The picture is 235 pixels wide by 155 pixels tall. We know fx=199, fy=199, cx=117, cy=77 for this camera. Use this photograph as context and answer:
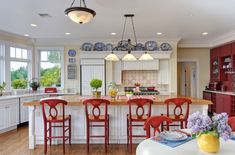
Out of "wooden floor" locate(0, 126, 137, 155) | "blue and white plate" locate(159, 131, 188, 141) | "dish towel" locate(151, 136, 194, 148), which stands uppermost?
"blue and white plate" locate(159, 131, 188, 141)

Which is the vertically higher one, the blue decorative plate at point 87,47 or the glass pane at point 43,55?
the blue decorative plate at point 87,47

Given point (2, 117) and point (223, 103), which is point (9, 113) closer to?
point (2, 117)

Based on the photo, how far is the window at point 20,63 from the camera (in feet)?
21.4

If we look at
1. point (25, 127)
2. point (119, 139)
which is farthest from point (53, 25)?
point (119, 139)

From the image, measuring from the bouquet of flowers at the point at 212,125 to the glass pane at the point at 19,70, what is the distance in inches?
253

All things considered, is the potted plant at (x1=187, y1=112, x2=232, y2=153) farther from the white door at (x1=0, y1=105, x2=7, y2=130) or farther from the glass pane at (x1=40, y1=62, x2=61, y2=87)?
the glass pane at (x1=40, y1=62, x2=61, y2=87)

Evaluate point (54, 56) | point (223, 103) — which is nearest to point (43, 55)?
point (54, 56)

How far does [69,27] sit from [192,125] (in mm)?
4919

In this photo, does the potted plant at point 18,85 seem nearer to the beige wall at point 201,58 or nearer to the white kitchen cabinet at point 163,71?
the white kitchen cabinet at point 163,71

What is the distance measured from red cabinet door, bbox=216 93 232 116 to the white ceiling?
206cm

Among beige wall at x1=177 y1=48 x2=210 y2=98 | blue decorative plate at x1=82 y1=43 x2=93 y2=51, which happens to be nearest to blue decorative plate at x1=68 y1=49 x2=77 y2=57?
blue decorative plate at x1=82 y1=43 x2=93 y2=51

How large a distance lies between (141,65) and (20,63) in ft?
13.9

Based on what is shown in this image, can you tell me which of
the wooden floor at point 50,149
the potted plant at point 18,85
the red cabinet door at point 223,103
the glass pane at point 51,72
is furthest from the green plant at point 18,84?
the red cabinet door at point 223,103

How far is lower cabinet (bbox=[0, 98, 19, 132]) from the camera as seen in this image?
5047 millimetres
